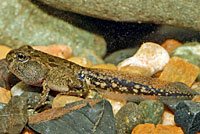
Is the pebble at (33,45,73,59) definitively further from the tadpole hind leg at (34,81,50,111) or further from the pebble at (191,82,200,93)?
the pebble at (191,82,200,93)

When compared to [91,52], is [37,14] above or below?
above

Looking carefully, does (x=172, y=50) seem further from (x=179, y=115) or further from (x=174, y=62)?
(x=179, y=115)

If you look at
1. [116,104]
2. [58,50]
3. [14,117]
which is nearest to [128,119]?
[116,104]

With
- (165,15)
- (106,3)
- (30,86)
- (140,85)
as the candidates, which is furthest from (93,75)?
(165,15)

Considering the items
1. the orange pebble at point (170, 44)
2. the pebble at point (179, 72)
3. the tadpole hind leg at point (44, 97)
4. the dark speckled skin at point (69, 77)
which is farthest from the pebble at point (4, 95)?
the orange pebble at point (170, 44)

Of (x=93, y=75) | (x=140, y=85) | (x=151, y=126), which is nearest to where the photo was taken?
(x=151, y=126)

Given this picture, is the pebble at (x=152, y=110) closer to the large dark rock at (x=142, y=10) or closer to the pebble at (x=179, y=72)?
the pebble at (x=179, y=72)

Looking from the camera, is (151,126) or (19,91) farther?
(19,91)
